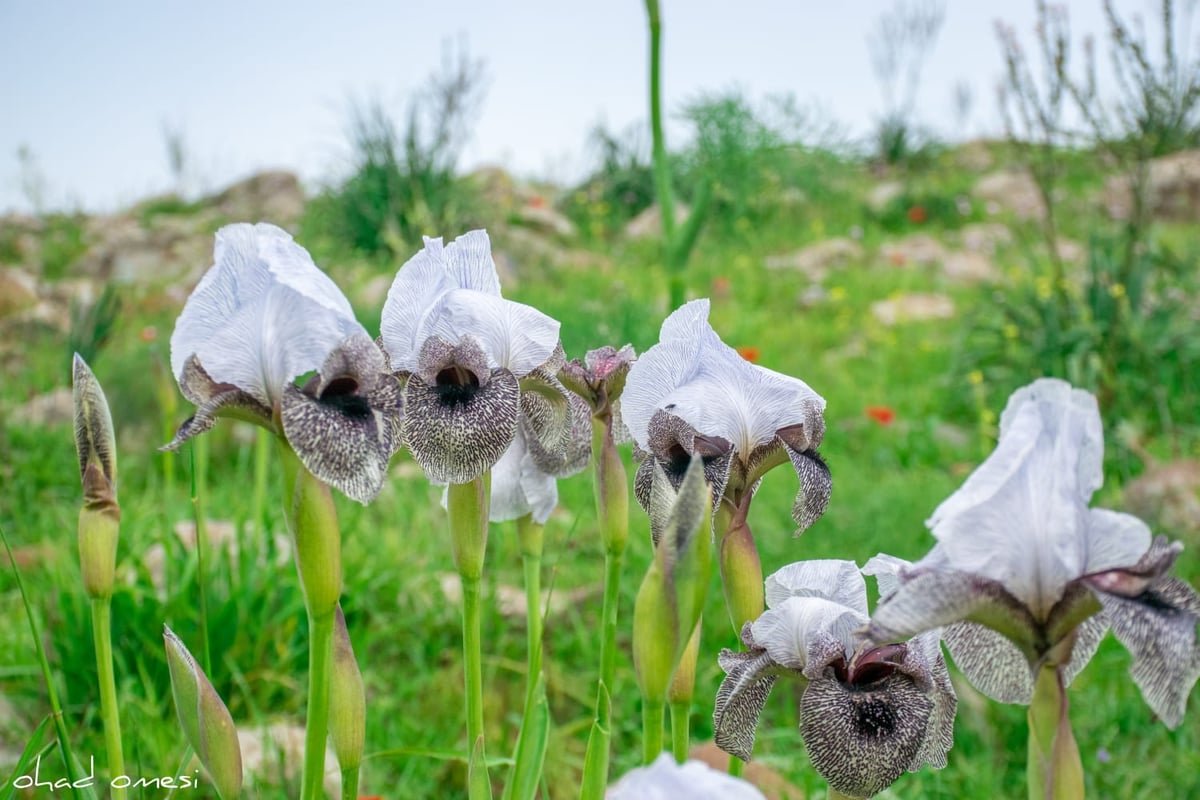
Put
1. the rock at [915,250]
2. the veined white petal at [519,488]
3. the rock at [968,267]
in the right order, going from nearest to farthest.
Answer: the veined white petal at [519,488], the rock at [968,267], the rock at [915,250]

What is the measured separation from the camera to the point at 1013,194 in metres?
11.4

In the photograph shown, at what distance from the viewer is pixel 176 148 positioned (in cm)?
1158

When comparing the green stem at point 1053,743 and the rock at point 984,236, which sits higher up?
the green stem at point 1053,743

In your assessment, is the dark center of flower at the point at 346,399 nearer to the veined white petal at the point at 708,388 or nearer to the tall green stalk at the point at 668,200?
the veined white petal at the point at 708,388

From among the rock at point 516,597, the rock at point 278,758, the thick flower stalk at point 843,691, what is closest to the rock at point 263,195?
the rock at point 516,597

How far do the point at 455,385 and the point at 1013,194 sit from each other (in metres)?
11.7

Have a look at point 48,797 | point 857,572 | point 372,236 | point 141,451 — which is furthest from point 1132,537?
point 372,236

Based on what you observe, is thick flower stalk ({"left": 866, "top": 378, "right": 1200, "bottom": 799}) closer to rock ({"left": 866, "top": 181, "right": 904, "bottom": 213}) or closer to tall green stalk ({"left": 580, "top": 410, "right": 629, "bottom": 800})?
tall green stalk ({"left": 580, "top": 410, "right": 629, "bottom": 800})

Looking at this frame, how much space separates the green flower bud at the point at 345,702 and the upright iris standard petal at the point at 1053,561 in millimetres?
476

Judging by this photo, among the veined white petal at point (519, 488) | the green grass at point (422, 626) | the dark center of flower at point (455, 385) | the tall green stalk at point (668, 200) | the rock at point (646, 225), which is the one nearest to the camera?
the dark center of flower at point (455, 385)

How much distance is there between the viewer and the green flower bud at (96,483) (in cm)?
95

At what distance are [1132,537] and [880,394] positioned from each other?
16.8 ft

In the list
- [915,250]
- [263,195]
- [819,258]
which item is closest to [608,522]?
[819,258]

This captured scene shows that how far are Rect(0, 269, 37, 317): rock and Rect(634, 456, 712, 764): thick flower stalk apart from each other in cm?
821
